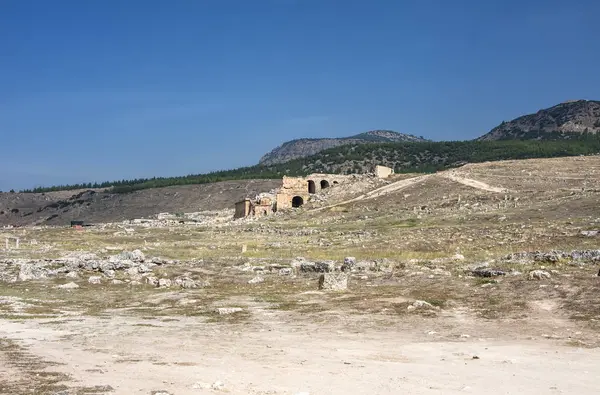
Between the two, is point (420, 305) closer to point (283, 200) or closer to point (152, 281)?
point (152, 281)

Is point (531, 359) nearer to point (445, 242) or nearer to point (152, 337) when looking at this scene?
point (152, 337)

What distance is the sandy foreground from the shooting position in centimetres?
1010

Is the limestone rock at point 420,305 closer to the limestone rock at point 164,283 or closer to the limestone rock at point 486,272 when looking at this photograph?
the limestone rock at point 486,272

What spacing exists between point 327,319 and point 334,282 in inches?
246

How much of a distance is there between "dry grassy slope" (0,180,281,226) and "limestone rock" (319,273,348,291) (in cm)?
11346

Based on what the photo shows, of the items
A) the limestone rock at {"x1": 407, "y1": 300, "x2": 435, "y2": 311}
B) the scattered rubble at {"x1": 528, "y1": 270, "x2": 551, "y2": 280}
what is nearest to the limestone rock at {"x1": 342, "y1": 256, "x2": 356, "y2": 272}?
the scattered rubble at {"x1": 528, "y1": 270, "x2": 551, "y2": 280}

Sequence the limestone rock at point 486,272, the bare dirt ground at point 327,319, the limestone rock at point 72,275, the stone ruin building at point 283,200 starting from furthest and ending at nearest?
the stone ruin building at point 283,200, the limestone rock at point 72,275, the limestone rock at point 486,272, the bare dirt ground at point 327,319

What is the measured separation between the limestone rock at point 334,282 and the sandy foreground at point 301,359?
21.9 ft

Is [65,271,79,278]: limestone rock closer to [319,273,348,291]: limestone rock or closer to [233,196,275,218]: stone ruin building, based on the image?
[319,273,348,291]: limestone rock

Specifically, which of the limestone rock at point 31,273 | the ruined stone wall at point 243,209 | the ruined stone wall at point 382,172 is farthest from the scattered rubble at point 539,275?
the ruined stone wall at point 382,172

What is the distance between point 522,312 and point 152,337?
10.4 m

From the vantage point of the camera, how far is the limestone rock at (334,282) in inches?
963

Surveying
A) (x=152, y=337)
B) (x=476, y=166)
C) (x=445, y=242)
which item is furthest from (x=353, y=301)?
(x=476, y=166)

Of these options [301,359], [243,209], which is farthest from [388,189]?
[301,359]
